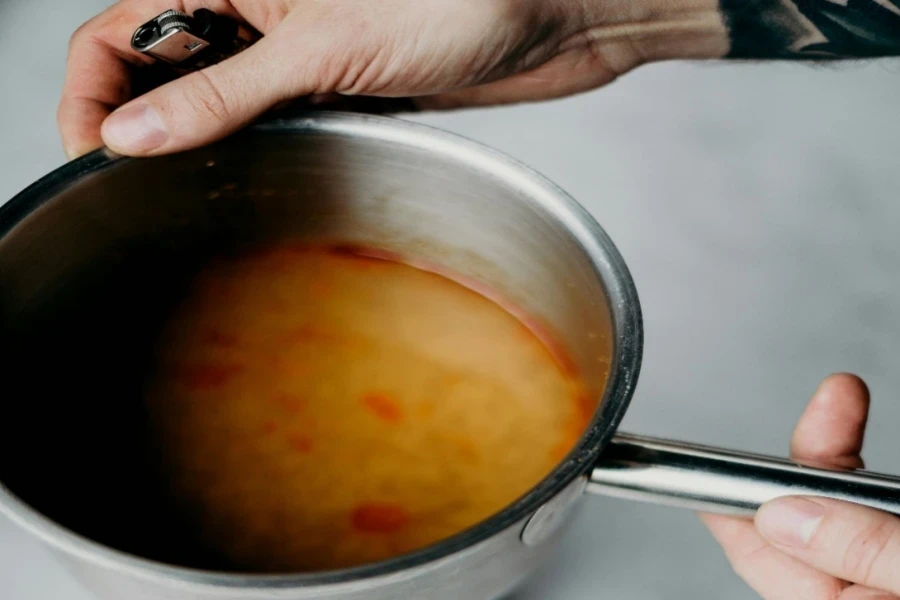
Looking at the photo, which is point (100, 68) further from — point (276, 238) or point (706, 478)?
point (706, 478)

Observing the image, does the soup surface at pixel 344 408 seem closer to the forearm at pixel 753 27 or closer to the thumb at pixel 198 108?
the thumb at pixel 198 108

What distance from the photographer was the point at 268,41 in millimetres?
637

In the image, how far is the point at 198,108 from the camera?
23.5 inches

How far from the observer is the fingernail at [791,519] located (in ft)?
1.50

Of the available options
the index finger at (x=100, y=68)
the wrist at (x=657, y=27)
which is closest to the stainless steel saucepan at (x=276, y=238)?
the index finger at (x=100, y=68)

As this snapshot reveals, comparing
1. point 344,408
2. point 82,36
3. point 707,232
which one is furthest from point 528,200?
point 82,36

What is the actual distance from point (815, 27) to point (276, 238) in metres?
0.55

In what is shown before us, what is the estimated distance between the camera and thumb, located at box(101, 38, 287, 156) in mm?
586

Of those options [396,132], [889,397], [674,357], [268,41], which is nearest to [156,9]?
[268,41]

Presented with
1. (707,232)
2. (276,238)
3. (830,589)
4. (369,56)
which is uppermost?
(369,56)

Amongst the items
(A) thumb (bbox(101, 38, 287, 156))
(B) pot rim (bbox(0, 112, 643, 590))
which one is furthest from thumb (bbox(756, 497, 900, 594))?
(A) thumb (bbox(101, 38, 287, 156))

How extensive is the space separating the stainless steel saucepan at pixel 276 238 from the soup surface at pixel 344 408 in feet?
0.08

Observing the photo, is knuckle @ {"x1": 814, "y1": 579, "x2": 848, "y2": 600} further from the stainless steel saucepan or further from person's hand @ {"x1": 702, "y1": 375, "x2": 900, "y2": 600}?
the stainless steel saucepan

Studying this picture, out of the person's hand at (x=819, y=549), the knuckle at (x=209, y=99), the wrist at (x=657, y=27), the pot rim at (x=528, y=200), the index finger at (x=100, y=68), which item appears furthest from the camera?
the wrist at (x=657, y=27)
